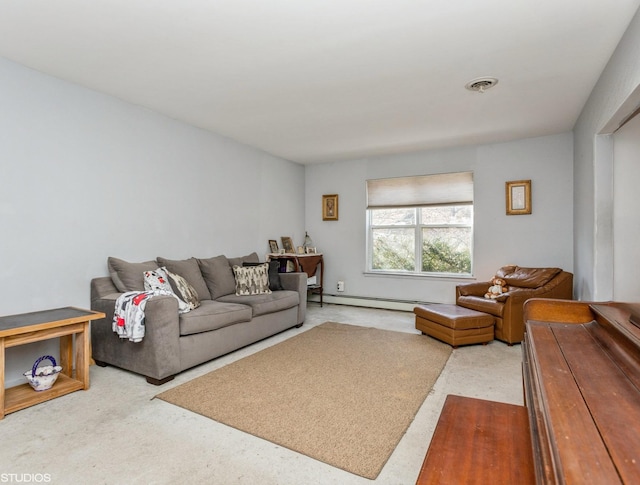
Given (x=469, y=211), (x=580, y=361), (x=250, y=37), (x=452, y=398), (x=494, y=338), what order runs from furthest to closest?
(x=469, y=211)
(x=494, y=338)
(x=250, y=37)
(x=452, y=398)
(x=580, y=361)

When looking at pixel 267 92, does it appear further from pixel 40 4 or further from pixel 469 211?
pixel 469 211

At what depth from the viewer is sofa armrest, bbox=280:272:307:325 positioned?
4.27 metres

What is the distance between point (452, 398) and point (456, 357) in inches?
73.1

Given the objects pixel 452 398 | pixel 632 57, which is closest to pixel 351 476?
pixel 452 398

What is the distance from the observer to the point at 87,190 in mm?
3021

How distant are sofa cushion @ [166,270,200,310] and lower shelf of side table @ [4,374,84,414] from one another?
95 cm

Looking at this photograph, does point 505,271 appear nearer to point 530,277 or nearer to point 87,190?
point 530,277

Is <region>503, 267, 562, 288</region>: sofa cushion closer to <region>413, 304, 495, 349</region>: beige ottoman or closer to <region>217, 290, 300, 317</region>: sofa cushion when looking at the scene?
<region>413, 304, 495, 349</region>: beige ottoman

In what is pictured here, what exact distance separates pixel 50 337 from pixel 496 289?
401 cm

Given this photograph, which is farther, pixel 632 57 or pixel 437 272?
pixel 437 272

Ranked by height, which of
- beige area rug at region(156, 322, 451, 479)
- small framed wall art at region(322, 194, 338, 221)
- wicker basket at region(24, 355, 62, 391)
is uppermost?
small framed wall art at region(322, 194, 338, 221)

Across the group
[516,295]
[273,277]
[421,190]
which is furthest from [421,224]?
[273,277]

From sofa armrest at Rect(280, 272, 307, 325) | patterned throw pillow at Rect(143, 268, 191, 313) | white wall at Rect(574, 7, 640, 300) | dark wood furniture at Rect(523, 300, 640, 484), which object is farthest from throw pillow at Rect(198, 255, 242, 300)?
white wall at Rect(574, 7, 640, 300)

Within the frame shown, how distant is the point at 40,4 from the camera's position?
1944mm
